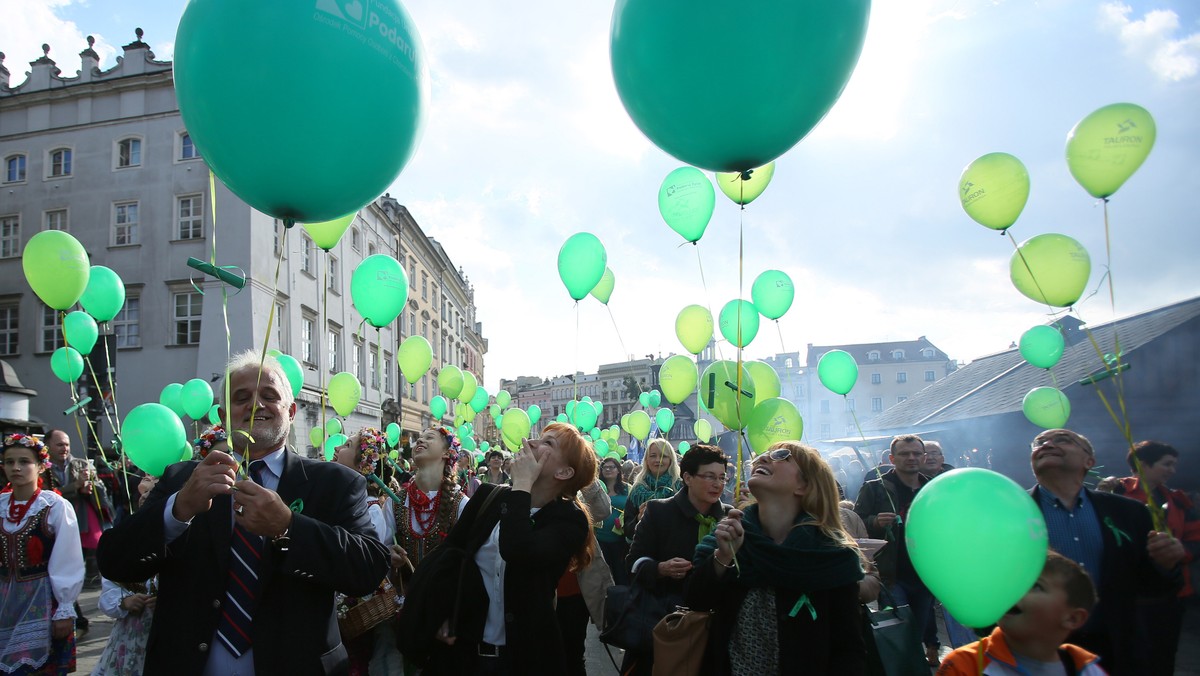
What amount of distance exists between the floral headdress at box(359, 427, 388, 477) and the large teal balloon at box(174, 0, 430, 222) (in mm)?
3077

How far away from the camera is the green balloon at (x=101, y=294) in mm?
5969

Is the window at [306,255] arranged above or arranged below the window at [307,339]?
above

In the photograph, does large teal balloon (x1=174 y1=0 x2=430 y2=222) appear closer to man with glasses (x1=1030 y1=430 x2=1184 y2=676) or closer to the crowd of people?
the crowd of people

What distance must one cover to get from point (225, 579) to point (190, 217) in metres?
21.9

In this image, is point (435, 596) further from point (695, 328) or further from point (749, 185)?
point (695, 328)

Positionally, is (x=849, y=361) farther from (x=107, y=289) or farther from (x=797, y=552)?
(x=107, y=289)

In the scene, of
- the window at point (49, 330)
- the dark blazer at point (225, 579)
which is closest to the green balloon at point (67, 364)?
the dark blazer at point (225, 579)

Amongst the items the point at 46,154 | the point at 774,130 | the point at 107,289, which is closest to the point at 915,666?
the point at 774,130

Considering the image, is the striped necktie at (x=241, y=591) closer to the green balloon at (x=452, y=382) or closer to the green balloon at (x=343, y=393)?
the green balloon at (x=343, y=393)

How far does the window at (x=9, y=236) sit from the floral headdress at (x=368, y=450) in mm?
23719

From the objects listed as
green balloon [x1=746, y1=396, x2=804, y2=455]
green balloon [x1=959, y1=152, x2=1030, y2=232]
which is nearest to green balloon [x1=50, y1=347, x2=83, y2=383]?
green balloon [x1=746, y1=396, x2=804, y2=455]

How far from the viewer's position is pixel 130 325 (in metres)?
19.4

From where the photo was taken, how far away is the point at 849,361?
762cm

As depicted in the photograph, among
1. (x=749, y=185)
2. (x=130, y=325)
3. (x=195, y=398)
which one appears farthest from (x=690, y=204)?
(x=130, y=325)
